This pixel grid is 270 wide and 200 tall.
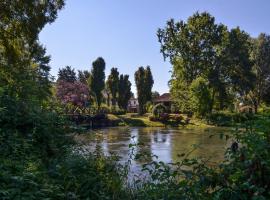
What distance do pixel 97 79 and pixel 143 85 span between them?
784 cm

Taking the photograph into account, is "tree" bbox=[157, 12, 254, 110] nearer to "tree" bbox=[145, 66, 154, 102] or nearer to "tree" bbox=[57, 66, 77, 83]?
"tree" bbox=[145, 66, 154, 102]

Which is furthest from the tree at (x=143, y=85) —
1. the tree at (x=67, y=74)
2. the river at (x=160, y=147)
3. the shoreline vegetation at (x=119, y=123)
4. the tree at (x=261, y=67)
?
the river at (x=160, y=147)

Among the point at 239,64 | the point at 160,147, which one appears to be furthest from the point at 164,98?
the point at 160,147

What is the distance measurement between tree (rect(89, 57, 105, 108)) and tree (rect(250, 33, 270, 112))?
23737 millimetres

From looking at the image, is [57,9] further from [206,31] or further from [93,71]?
[93,71]

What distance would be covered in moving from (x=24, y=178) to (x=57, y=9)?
15543 mm

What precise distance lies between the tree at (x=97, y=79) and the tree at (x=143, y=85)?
20.4 ft

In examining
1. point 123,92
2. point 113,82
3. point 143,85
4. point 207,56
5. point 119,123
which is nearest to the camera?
point 119,123

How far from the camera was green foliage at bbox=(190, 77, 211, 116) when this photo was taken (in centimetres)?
4728

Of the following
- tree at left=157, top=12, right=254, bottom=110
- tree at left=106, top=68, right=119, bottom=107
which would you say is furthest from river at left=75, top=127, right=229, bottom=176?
tree at left=106, top=68, right=119, bottom=107

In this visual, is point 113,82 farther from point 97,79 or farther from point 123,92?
point 97,79

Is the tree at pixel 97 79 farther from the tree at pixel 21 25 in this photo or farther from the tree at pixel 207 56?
the tree at pixel 21 25

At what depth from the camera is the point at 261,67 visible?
6259 centimetres

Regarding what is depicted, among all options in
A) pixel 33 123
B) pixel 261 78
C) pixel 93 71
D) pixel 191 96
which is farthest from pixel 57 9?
pixel 261 78
